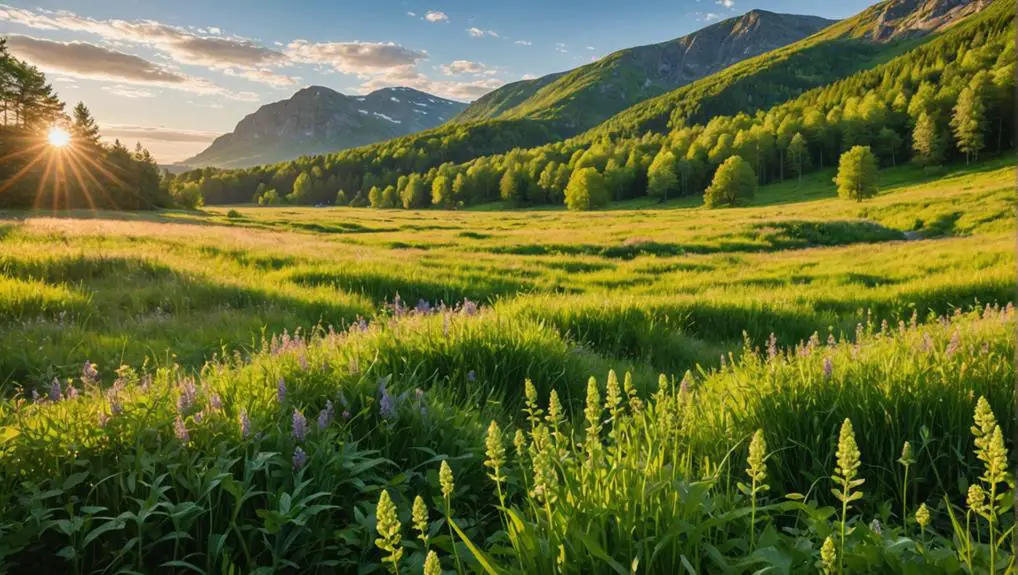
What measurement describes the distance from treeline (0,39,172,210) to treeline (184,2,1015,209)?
74.7 m

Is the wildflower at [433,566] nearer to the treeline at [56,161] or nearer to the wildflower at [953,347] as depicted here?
the wildflower at [953,347]

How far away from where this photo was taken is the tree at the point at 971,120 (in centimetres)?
9419

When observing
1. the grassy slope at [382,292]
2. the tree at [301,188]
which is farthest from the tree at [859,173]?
the tree at [301,188]

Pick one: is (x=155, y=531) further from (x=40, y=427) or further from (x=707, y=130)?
(x=707, y=130)

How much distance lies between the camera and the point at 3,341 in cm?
628

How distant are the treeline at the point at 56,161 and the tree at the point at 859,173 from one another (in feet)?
324

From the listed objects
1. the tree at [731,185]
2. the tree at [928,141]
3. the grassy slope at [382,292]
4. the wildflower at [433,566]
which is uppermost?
the tree at [928,141]

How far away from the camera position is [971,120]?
93625 mm

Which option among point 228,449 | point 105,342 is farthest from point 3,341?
point 228,449

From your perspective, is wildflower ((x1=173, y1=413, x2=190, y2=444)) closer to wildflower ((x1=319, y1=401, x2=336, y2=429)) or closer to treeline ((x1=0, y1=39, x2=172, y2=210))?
wildflower ((x1=319, y1=401, x2=336, y2=429))

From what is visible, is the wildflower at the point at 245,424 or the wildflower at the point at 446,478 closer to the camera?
the wildflower at the point at 446,478

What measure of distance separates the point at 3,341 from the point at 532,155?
171 m

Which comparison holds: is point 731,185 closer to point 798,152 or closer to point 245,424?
point 798,152

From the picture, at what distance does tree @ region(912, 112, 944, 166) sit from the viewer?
3856 inches
